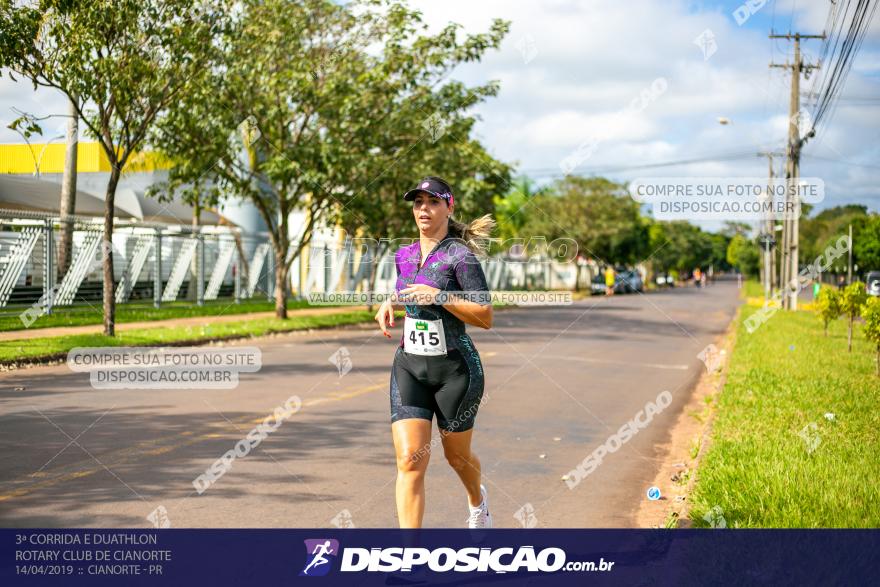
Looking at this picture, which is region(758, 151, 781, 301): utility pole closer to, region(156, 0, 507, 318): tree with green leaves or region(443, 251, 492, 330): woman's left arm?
region(156, 0, 507, 318): tree with green leaves

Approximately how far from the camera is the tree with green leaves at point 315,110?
20.6 meters

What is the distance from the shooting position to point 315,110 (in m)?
21.9

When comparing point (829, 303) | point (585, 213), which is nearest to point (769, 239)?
point (829, 303)

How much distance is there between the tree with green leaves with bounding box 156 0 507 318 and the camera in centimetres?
2058

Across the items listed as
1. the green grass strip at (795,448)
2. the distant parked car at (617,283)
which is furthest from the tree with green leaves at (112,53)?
the distant parked car at (617,283)

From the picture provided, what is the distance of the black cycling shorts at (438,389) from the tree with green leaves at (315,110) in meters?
16.1

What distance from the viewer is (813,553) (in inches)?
182

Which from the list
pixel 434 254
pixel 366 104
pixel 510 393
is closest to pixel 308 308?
pixel 366 104

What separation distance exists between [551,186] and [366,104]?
4673 cm

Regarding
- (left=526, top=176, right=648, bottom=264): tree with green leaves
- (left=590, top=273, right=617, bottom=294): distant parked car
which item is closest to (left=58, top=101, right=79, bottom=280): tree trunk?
(left=590, top=273, right=617, bottom=294): distant parked car

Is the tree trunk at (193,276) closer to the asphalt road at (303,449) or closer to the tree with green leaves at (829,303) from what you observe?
the asphalt road at (303,449)

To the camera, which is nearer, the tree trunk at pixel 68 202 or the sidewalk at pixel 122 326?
the sidewalk at pixel 122 326

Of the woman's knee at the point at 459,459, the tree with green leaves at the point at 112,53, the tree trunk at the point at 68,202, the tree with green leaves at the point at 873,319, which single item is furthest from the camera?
the tree trunk at the point at 68,202

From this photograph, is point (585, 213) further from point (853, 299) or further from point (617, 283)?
point (853, 299)
